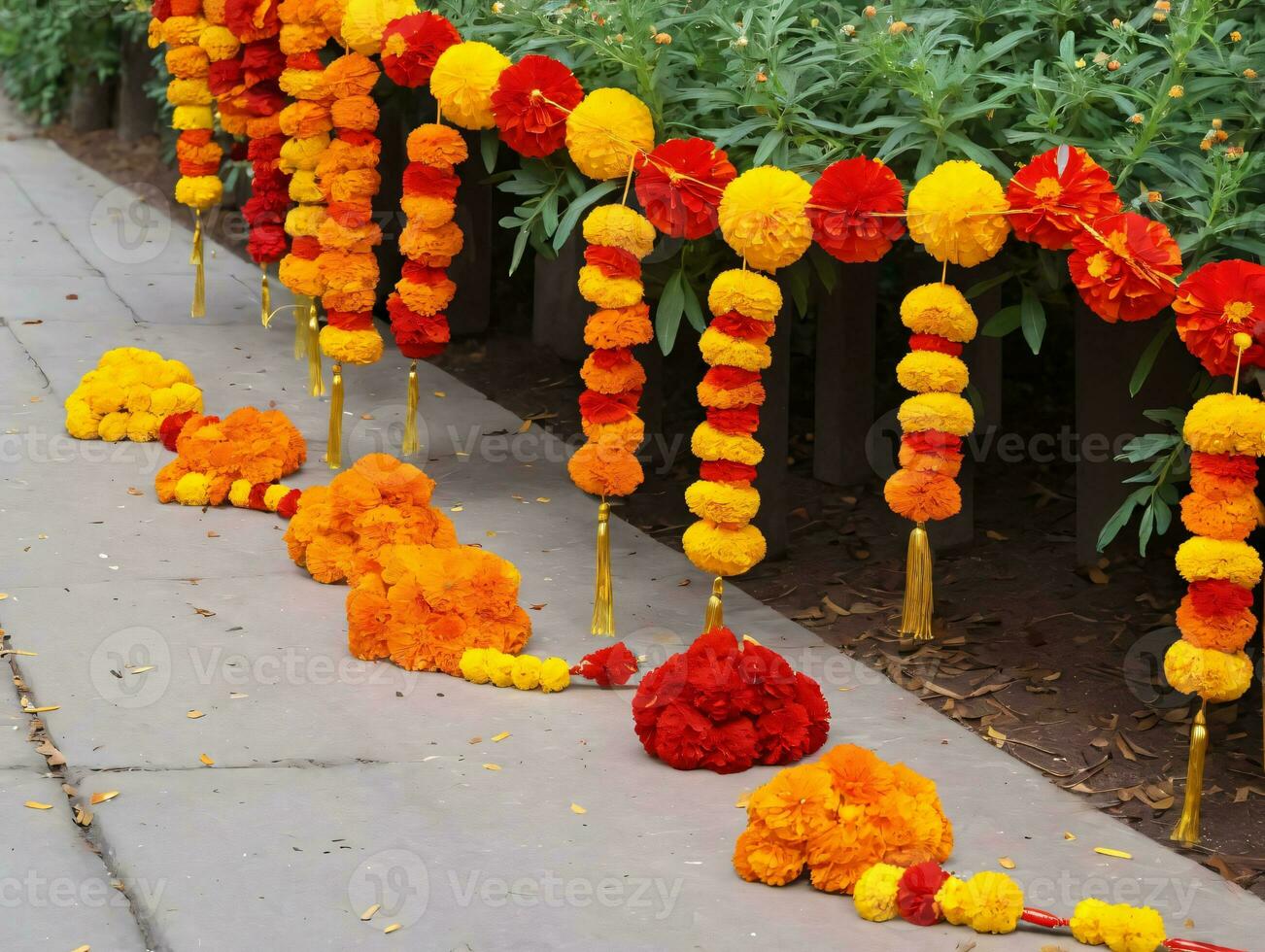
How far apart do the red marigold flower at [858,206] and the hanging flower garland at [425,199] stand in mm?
1444

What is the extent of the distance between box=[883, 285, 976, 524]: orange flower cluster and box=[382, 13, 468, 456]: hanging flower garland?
5.67ft

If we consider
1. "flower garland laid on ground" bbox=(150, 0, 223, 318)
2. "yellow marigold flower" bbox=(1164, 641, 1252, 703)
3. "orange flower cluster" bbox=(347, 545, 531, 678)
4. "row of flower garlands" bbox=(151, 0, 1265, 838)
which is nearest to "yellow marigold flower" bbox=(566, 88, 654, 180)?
"row of flower garlands" bbox=(151, 0, 1265, 838)

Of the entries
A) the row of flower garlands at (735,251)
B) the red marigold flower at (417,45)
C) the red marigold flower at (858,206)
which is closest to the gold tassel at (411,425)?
the row of flower garlands at (735,251)

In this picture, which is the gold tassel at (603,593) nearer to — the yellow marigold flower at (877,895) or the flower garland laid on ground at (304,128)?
the yellow marigold flower at (877,895)

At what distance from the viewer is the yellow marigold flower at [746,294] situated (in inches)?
157

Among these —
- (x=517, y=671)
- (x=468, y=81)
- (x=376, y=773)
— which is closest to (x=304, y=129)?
(x=468, y=81)

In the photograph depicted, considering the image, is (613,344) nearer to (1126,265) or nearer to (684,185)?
(684,185)

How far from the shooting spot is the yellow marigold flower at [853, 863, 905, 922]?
10.1ft

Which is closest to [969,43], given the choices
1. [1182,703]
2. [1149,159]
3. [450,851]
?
[1149,159]

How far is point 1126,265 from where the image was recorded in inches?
137

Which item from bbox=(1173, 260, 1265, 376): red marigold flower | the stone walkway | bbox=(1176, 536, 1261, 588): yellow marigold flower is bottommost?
the stone walkway

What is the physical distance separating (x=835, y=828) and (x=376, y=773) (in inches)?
42.3

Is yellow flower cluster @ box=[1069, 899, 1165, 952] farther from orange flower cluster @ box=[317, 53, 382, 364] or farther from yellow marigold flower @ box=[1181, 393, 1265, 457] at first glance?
orange flower cluster @ box=[317, 53, 382, 364]

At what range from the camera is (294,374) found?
6480 millimetres
